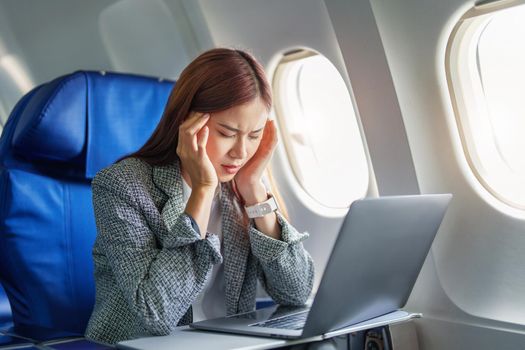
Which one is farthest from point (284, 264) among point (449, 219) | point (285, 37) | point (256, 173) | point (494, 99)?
point (285, 37)

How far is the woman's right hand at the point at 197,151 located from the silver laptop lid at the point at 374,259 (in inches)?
18.0

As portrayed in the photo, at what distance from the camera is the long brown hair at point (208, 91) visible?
192 cm

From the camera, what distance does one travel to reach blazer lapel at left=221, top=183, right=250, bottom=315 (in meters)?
2.03

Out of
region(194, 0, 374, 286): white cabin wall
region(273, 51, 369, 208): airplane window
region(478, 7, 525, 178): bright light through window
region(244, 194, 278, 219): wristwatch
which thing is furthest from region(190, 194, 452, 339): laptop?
region(273, 51, 369, 208): airplane window

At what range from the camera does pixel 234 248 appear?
2.05 meters

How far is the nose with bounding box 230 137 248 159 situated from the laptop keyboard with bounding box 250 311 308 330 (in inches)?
17.3

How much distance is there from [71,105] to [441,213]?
114 cm

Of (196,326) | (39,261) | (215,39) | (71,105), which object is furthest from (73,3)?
(196,326)

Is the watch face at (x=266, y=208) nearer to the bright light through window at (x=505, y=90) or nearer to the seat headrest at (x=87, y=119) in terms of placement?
the seat headrest at (x=87, y=119)

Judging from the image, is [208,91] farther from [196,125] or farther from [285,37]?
[285,37]

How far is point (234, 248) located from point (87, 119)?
642 millimetres

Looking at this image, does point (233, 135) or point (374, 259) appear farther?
point (233, 135)

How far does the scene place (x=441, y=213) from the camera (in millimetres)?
1833

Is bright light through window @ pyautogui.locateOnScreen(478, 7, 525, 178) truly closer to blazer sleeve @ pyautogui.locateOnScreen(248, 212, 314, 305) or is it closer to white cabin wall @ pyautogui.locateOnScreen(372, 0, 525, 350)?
white cabin wall @ pyautogui.locateOnScreen(372, 0, 525, 350)
